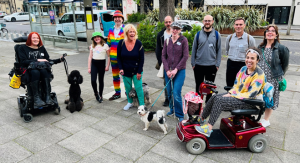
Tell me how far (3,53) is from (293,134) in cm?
1298

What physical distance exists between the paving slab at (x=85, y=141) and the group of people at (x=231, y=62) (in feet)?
4.92

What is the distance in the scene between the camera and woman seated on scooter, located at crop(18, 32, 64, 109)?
4086 millimetres

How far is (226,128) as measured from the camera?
336cm

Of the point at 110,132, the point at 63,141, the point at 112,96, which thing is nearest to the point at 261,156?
the point at 110,132

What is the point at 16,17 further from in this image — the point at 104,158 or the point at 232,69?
the point at 104,158

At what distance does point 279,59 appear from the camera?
3.69 metres

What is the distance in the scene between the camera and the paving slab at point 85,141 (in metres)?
3.30

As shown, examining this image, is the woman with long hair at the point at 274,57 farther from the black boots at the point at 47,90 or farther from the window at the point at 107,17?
the window at the point at 107,17

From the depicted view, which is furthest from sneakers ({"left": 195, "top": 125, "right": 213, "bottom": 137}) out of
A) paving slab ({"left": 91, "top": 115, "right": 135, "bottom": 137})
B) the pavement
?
paving slab ({"left": 91, "top": 115, "right": 135, "bottom": 137})

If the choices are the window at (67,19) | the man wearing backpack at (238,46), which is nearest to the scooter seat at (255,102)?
A: the man wearing backpack at (238,46)

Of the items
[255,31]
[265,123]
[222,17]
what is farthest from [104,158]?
[255,31]

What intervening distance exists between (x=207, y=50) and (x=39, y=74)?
327cm

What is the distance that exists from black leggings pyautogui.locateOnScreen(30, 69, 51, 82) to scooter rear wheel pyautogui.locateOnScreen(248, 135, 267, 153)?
3.75 meters

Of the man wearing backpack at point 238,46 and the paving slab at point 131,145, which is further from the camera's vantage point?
the man wearing backpack at point 238,46
